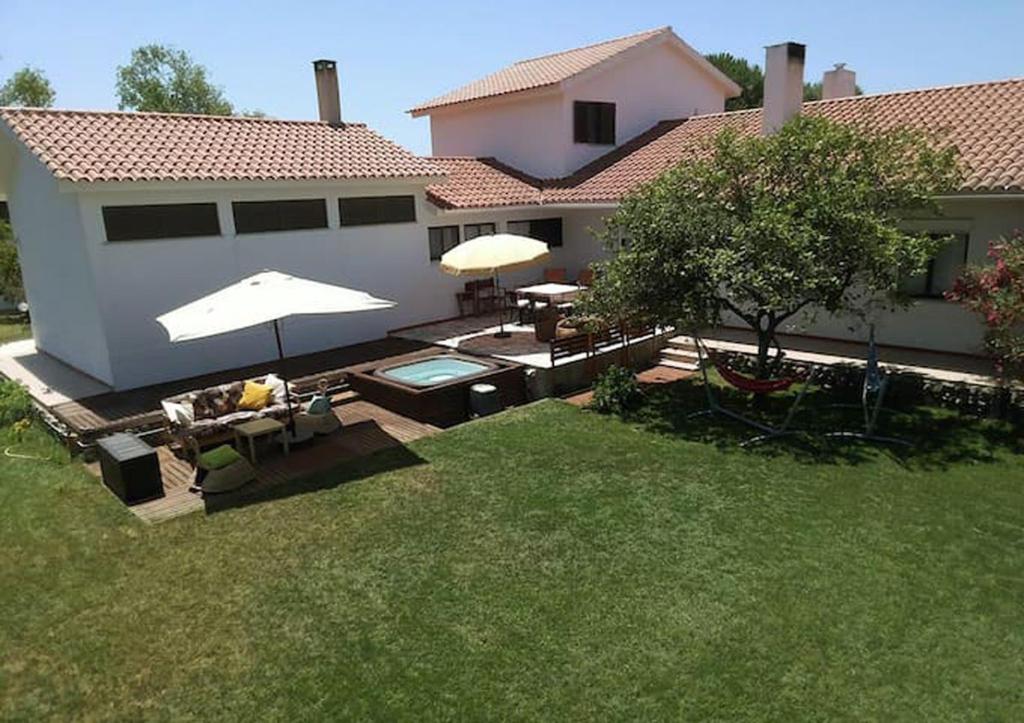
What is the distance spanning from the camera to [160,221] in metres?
15.0

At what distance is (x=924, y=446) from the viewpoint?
11.5 meters

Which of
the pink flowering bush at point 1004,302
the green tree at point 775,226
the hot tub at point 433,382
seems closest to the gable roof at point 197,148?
the hot tub at point 433,382

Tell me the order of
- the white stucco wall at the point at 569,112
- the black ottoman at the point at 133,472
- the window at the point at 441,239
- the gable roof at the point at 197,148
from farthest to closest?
the white stucco wall at the point at 569,112, the window at the point at 441,239, the gable roof at the point at 197,148, the black ottoman at the point at 133,472

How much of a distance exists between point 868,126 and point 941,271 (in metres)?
4.12

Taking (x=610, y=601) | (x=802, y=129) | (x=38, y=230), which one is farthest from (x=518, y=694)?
(x=38, y=230)

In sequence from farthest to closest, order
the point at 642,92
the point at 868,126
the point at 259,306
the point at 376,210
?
the point at 642,92 < the point at 376,210 < the point at 868,126 < the point at 259,306

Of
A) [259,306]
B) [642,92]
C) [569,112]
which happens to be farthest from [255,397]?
[642,92]

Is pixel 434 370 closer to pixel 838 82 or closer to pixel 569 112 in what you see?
pixel 569 112

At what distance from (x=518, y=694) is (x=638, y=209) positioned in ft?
30.5

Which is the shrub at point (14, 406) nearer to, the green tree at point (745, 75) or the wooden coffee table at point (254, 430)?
the wooden coffee table at point (254, 430)

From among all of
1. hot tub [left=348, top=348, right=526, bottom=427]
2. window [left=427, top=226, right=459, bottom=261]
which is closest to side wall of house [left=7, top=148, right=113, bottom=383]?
hot tub [left=348, top=348, right=526, bottom=427]

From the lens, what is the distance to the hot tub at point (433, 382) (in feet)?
44.7

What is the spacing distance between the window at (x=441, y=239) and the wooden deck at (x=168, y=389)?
3.16 m

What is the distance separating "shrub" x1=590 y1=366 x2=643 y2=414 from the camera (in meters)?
13.8
